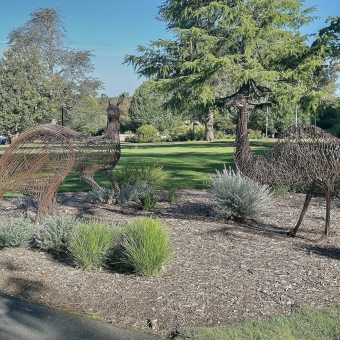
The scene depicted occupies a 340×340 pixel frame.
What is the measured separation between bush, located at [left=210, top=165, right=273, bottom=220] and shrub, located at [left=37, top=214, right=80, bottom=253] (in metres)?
2.69

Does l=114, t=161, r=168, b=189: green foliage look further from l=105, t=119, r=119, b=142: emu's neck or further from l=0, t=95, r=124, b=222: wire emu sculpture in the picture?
l=0, t=95, r=124, b=222: wire emu sculpture

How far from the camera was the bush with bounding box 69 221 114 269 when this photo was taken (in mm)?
5414

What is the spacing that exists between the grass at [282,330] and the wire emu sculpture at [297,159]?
249 centimetres

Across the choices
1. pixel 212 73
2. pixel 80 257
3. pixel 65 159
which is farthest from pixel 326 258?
pixel 212 73

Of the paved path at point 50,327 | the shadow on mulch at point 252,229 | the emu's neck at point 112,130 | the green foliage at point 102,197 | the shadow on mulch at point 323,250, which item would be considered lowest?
the paved path at point 50,327

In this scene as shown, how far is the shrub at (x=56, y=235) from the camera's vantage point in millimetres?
6129

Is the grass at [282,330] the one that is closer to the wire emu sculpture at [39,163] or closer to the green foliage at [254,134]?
the wire emu sculpture at [39,163]

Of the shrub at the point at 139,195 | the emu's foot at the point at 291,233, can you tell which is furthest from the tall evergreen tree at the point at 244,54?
the emu's foot at the point at 291,233

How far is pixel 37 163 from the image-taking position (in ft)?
23.3

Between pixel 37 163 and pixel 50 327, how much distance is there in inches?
139

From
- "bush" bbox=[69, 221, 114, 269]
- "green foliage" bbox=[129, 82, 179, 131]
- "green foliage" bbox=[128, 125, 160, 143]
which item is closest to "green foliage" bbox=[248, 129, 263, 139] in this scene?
"green foliage" bbox=[128, 125, 160, 143]

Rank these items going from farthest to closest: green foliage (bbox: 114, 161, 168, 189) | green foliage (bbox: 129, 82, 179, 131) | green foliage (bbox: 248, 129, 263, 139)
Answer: green foliage (bbox: 129, 82, 179, 131), green foliage (bbox: 248, 129, 263, 139), green foliage (bbox: 114, 161, 168, 189)

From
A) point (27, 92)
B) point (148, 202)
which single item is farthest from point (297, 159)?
point (27, 92)

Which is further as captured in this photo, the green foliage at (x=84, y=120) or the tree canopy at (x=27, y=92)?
the green foliage at (x=84, y=120)
